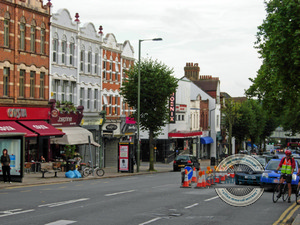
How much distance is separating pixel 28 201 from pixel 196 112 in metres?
60.0

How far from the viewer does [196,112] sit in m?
77.2

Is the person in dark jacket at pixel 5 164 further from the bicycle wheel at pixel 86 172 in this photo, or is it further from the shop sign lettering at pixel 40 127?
the shop sign lettering at pixel 40 127

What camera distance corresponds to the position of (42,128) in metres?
37.8

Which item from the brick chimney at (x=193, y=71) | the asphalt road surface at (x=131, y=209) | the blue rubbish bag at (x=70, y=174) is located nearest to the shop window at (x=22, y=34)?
the blue rubbish bag at (x=70, y=174)

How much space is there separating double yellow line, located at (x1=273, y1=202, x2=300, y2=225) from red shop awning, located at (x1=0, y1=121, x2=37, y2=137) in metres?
20.5

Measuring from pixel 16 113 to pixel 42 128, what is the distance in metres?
2.48

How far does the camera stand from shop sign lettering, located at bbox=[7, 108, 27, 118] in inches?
1391

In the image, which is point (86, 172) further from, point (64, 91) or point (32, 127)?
point (64, 91)

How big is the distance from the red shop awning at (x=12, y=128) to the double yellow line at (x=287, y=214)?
20529 millimetres

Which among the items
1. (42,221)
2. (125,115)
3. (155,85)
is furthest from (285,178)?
(125,115)

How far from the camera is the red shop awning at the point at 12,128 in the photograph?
33.8 m

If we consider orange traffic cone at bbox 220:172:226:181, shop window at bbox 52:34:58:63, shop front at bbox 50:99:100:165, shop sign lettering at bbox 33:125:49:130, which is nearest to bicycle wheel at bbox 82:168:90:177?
shop front at bbox 50:99:100:165

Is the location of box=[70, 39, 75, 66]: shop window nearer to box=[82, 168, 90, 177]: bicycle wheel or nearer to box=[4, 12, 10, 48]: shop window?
box=[4, 12, 10, 48]: shop window

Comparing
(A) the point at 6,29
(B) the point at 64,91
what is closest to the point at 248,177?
(A) the point at 6,29
